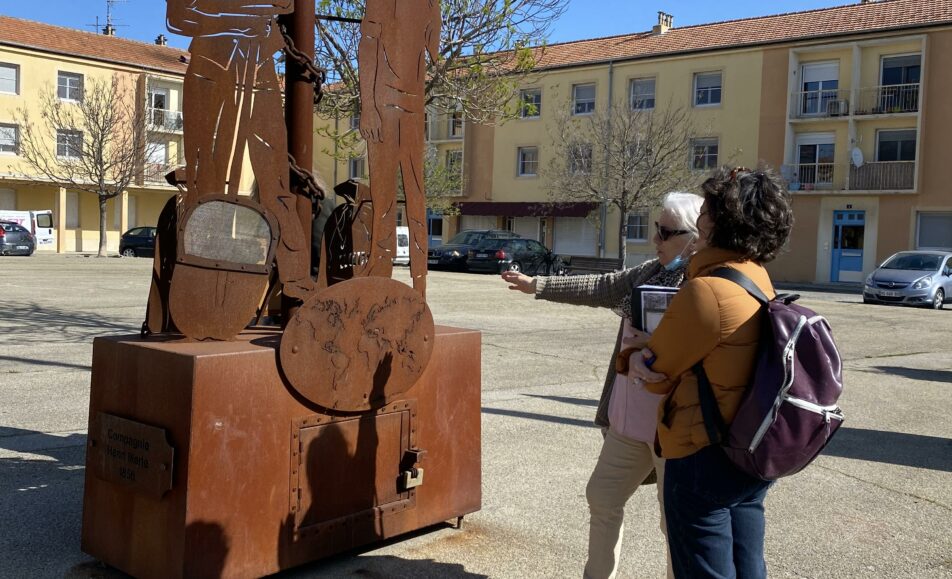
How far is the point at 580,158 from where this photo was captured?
36.5 m

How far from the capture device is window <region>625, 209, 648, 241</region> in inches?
1558

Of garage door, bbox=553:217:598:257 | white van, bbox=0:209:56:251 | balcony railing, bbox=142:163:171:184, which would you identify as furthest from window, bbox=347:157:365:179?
white van, bbox=0:209:56:251

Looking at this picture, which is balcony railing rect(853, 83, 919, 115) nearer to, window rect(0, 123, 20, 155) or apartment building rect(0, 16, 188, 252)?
apartment building rect(0, 16, 188, 252)

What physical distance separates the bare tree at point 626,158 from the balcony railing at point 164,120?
1963 centimetres

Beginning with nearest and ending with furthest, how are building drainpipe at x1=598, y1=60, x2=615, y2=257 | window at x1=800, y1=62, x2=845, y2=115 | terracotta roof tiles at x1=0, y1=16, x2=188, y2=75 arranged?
window at x1=800, y1=62, x2=845, y2=115
building drainpipe at x1=598, y1=60, x2=615, y2=257
terracotta roof tiles at x1=0, y1=16, x2=188, y2=75

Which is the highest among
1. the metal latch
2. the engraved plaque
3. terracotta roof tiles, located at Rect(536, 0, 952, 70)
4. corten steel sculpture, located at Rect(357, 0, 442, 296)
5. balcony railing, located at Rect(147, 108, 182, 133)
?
terracotta roof tiles, located at Rect(536, 0, 952, 70)

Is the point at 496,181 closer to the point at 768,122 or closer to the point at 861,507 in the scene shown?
the point at 768,122

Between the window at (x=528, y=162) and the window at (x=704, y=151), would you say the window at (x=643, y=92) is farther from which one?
the window at (x=528, y=162)

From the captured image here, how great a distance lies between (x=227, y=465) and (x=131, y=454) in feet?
1.21

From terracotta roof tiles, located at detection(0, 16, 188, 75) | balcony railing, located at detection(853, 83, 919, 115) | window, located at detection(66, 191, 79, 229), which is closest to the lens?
balcony railing, located at detection(853, 83, 919, 115)

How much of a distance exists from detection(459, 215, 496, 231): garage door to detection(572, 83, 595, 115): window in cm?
663

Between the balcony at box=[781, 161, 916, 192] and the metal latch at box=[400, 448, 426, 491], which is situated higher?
the balcony at box=[781, 161, 916, 192]

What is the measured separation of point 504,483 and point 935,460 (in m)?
3.16

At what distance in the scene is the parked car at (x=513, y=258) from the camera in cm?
3169
